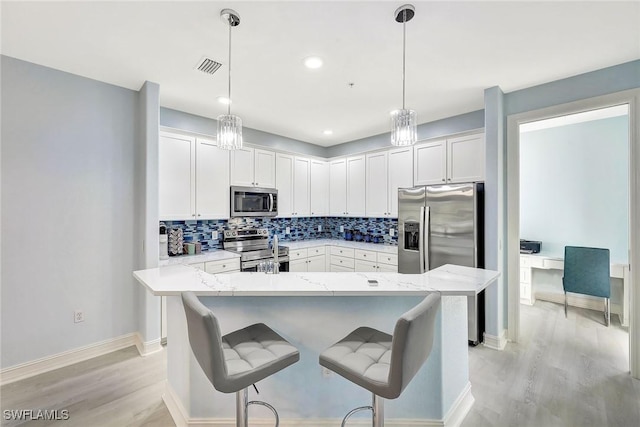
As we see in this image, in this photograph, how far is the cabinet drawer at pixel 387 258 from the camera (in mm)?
3971

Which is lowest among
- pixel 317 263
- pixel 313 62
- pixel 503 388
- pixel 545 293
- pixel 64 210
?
pixel 503 388

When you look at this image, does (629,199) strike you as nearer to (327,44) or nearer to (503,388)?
(503,388)

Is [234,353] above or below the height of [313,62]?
below

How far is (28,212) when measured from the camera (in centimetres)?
238

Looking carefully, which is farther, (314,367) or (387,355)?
(314,367)

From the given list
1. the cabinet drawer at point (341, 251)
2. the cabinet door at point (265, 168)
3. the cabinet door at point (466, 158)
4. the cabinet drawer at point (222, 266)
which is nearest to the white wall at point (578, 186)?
the cabinet door at point (466, 158)

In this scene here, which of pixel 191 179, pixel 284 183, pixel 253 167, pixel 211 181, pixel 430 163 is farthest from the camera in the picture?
pixel 284 183

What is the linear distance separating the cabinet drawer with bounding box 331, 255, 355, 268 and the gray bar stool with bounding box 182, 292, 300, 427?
9.84 ft

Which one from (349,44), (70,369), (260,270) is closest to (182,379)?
(260,270)

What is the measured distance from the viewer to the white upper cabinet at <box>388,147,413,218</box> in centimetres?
403

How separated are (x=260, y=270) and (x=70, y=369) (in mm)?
2094

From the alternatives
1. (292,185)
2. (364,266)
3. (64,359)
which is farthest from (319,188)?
(64,359)

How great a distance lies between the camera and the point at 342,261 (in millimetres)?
4617

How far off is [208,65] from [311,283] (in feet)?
6.88
